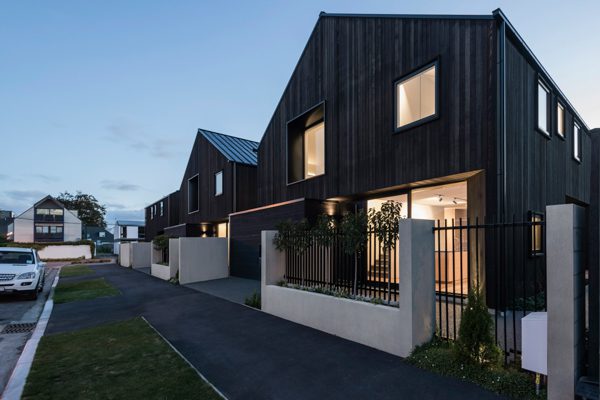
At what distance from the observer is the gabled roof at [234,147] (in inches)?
761

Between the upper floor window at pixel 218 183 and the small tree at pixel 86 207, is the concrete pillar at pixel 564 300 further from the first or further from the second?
the small tree at pixel 86 207

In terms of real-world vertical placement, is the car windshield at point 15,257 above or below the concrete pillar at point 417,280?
below

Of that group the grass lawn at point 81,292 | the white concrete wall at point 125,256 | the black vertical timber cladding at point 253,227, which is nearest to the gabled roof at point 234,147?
the black vertical timber cladding at point 253,227

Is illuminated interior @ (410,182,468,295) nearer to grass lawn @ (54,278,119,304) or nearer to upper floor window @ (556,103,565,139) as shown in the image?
upper floor window @ (556,103,565,139)

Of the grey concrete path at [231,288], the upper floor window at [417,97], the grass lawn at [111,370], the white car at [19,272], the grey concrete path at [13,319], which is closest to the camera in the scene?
the grass lawn at [111,370]

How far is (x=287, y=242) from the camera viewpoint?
824 centimetres

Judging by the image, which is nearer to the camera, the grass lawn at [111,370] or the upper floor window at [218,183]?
the grass lawn at [111,370]

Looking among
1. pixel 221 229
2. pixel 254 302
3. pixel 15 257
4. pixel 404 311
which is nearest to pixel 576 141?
pixel 404 311

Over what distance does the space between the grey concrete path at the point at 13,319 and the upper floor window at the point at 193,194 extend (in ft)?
35.6

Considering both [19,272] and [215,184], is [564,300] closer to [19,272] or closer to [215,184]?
[19,272]

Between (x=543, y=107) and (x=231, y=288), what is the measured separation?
40.4 feet

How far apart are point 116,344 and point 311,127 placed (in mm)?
10557

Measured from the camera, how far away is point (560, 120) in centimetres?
1067

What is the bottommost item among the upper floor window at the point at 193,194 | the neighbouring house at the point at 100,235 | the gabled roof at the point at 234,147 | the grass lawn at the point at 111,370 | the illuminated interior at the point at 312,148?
the neighbouring house at the point at 100,235
